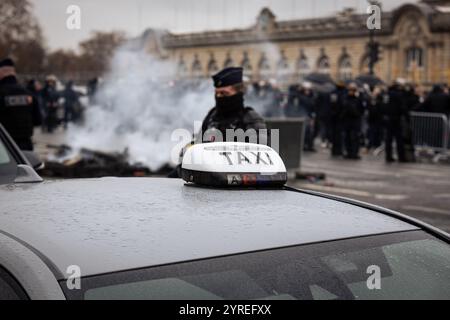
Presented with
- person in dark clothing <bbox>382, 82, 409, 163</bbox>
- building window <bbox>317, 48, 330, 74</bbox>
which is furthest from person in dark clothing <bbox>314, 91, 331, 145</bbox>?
building window <bbox>317, 48, 330, 74</bbox>

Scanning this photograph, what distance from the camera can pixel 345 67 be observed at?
75.2 metres

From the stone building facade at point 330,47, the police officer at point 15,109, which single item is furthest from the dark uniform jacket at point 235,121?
the stone building facade at point 330,47

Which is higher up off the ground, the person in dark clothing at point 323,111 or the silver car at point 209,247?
the silver car at point 209,247

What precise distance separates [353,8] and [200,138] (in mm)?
76257

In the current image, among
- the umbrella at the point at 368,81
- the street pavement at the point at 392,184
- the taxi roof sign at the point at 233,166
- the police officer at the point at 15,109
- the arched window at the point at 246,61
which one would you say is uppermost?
the taxi roof sign at the point at 233,166

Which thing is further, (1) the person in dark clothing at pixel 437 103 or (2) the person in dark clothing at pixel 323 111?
(2) the person in dark clothing at pixel 323 111

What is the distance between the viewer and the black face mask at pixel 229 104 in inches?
267

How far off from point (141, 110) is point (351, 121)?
504cm

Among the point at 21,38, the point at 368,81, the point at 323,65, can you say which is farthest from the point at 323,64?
the point at 368,81

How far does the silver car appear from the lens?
212 centimetres

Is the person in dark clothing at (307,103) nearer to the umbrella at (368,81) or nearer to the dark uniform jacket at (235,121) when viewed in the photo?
the umbrella at (368,81)

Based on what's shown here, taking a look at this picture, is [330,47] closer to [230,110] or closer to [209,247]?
[230,110]

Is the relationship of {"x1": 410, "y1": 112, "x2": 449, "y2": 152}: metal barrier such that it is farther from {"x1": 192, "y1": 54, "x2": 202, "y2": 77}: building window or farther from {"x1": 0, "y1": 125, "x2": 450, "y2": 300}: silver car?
{"x1": 192, "y1": 54, "x2": 202, "y2": 77}: building window

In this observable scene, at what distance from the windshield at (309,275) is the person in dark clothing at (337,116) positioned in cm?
1958
